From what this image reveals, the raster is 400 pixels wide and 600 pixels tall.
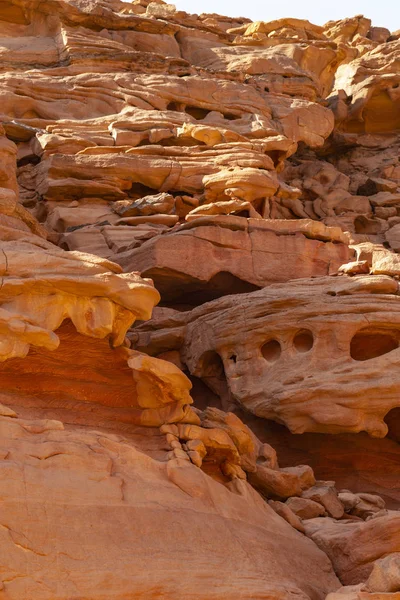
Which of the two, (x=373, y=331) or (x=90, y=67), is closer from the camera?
(x=373, y=331)

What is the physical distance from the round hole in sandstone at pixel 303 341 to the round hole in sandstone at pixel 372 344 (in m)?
0.70

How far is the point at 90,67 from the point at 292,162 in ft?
21.2

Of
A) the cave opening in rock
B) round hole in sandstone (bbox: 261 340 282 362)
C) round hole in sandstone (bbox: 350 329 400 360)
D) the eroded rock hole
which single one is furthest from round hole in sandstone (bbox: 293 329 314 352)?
the eroded rock hole

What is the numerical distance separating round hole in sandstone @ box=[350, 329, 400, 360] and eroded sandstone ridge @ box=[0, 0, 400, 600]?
59 millimetres

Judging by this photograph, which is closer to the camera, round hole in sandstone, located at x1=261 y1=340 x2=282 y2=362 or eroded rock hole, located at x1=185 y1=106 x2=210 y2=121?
round hole in sandstone, located at x1=261 y1=340 x2=282 y2=362

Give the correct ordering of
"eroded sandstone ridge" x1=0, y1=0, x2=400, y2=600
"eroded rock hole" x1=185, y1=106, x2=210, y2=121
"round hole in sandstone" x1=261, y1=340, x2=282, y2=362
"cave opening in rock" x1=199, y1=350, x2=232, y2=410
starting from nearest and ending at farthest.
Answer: "eroded sandstone ridge" x1=0, y1=0, x2=400, y2=600 < "round hole in sandstone" x1=261, y1=340, x2=282, y2=362 < "cave opening in rock" x1=199, y1=350, x2=232, y2=410 < "eroded rock hole" x1=185, y1=106, x2=210, y2=121

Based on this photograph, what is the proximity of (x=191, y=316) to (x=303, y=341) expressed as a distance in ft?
7.43

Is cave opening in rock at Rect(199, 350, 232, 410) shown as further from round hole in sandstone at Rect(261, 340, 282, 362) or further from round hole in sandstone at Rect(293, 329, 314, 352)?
round hole in sandstone at Rect(293, 329, 314, 352)

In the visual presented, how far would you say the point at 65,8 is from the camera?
28.5 m

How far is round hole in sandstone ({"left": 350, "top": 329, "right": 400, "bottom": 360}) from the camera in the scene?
48.7 feet

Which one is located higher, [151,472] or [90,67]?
[90,67]

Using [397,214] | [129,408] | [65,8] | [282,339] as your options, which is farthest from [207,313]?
[65,8]

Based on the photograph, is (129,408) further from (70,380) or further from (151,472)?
(151,472)

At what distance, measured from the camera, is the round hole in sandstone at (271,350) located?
591 inches
